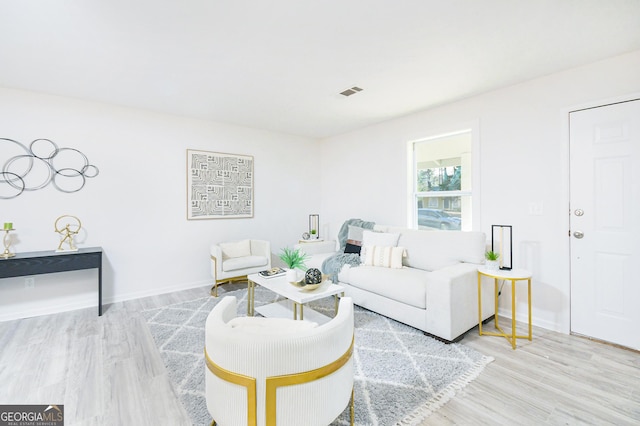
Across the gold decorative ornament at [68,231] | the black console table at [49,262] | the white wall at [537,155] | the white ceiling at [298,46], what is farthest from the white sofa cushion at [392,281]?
the gold decorative ornament at [68,231]

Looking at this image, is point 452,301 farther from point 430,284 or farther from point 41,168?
point 41,168

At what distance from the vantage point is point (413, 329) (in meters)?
2.69

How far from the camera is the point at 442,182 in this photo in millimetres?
3691

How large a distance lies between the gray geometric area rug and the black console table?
850 mm

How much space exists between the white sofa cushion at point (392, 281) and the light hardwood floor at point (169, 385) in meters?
0.55

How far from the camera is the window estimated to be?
3.45m

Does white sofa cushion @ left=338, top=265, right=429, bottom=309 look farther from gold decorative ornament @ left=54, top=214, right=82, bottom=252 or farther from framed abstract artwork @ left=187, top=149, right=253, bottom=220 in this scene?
gold decorative ornament @ left=54, top=214, right=82, bottom=252

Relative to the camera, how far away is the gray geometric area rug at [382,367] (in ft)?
5.40

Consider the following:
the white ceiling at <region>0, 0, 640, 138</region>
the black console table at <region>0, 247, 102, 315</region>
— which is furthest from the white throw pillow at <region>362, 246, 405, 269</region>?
the black console table at <region>0, 247, 102, 315</region>

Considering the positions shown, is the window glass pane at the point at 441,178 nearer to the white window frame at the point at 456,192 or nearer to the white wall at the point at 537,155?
the white window frame at the point at 456,192

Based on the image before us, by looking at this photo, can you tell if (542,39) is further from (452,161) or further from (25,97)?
(25,97)

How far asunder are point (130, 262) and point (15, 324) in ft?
3.64

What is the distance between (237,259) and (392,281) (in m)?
2.13

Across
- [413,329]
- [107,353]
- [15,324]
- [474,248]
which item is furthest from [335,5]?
[15,324]
